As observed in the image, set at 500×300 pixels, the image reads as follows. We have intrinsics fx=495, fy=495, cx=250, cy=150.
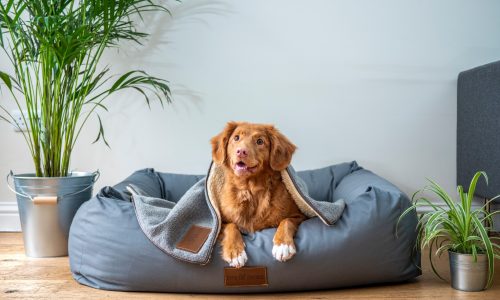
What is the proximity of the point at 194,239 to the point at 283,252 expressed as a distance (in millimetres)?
341

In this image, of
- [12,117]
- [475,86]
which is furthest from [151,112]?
[475,86]

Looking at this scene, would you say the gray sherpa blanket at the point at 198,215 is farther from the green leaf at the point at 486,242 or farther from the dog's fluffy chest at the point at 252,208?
the green leaf at the point at 486,242

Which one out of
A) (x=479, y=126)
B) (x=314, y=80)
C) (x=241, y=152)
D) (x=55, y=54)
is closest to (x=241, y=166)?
(x=241, y=152)

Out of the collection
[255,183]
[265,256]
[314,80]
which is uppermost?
[314,80]

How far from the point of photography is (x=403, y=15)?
2930mm

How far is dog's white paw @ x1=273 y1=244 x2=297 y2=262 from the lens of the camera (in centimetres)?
176

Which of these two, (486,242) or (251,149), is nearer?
(486,242)

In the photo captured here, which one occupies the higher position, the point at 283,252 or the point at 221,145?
the point at 221,145

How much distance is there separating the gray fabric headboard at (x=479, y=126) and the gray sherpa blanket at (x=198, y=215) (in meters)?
0.95

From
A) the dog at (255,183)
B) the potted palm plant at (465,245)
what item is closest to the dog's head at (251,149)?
the dog at (255,183)

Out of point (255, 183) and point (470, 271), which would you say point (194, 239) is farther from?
point (470, 271)

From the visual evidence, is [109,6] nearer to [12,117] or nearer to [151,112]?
[151,112]

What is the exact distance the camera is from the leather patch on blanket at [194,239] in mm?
1810

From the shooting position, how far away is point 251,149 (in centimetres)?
183
